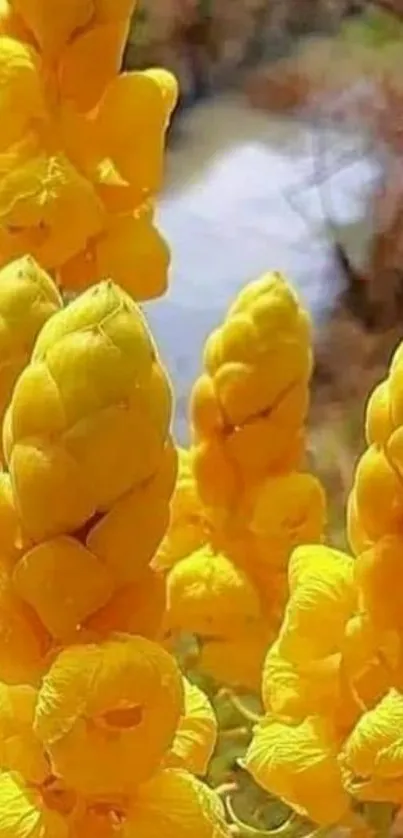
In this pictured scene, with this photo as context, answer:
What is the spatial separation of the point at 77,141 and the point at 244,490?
0.14 m

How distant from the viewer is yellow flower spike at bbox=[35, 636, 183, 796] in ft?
1.31

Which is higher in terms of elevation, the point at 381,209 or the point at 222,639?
the point at 222,639

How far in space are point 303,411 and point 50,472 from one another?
0.19 metres

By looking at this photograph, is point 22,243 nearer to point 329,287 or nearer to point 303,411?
point 303,411

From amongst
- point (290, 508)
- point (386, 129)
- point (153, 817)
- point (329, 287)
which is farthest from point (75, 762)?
point (329, 287)

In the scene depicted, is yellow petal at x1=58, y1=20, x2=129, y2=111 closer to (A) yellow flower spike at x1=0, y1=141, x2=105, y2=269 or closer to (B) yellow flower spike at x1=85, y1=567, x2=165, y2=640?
(A) yellow flower spike at x1=0, y1=141, x2=105, y2=269

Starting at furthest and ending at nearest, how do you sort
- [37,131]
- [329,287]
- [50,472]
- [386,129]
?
1. [329,287]
2. [386,129]
3. [37,131]
4. [50,472]

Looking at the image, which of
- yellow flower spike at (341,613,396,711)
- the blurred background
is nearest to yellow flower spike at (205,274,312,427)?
yellow flower spike at (341,613,396,711)

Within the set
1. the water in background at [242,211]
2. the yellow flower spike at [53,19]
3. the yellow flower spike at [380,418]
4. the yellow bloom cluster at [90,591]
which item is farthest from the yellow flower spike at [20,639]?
the water in background at [242,211]

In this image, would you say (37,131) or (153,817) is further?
(37,131)

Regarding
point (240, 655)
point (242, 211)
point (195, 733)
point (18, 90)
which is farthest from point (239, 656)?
point (242, 211)

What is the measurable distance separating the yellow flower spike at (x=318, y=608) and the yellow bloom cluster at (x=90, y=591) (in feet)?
0.22

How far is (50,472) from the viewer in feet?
1.30

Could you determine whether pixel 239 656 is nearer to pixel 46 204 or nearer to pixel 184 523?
pixel 184 523
